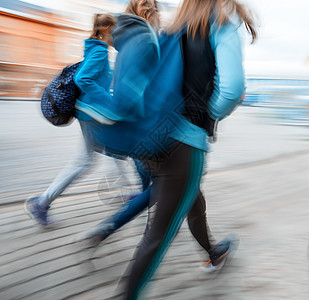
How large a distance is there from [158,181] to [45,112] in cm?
116

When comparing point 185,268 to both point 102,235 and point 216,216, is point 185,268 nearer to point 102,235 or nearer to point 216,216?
point 102,235

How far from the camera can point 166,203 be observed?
1482 millimetres

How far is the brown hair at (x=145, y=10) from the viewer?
1.60 metres

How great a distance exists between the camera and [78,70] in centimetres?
234

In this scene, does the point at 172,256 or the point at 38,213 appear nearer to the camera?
the point at 172,256

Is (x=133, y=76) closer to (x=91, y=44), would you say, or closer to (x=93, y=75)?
(x=93, y=75)

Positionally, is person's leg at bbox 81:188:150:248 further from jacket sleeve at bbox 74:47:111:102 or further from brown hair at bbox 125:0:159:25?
brown hair at bbox 125:0:159:25

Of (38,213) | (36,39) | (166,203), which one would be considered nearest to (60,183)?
(38,213)

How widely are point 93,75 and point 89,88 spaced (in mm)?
183

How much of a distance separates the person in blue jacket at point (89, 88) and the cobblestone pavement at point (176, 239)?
205mm

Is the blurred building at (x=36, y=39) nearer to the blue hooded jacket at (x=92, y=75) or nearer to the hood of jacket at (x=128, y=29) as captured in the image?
the blue hooded jacket at (x=92, y=75)

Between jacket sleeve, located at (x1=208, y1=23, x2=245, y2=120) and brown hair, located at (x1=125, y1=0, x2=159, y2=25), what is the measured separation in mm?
376

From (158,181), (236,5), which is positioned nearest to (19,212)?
(158,181)

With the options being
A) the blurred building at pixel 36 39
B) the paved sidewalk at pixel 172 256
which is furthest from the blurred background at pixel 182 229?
the blurred building at pixel 36 39
